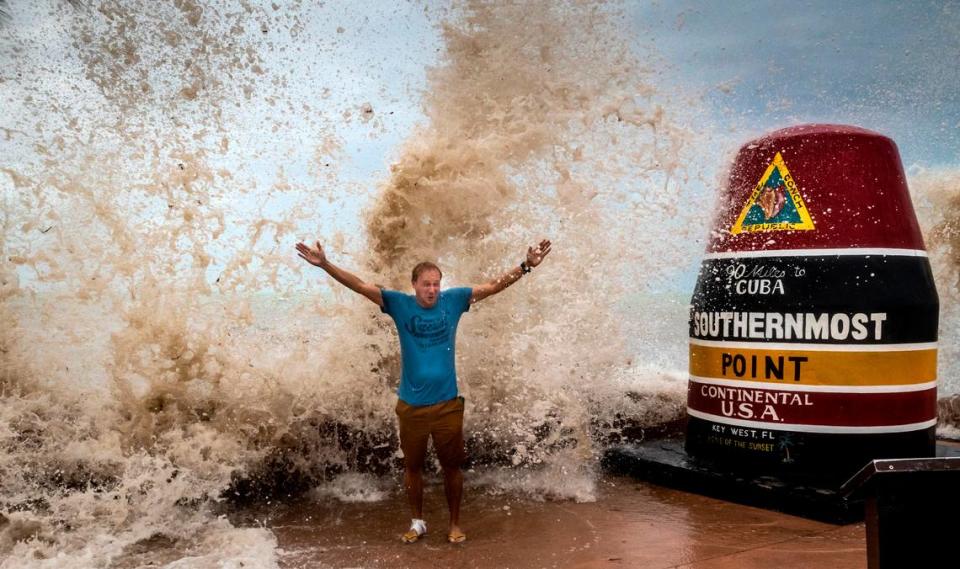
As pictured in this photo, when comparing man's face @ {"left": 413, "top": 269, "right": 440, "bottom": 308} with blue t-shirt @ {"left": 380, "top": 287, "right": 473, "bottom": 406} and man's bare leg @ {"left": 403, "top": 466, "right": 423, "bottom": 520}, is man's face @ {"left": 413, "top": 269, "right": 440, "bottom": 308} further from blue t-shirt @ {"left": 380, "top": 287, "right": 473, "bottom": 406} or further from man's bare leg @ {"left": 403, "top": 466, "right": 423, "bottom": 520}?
man's bare leg @ {"left": 403, "top": 466, "right": 423, "bottom": 520}

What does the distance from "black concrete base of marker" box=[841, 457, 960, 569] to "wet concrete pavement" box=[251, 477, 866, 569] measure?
149 cm

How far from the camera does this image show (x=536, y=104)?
5.45 m

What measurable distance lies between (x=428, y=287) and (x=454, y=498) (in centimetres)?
108

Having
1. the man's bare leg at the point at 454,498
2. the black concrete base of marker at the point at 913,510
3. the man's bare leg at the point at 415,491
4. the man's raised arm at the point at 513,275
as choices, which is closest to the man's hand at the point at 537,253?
the man's raised arm at the point at 513,275

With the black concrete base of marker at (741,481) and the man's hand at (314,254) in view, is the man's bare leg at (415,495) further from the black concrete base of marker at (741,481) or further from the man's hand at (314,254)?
the black concrete base of marker at (741,481)

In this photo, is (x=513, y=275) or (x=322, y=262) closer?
(x=322, y=262)

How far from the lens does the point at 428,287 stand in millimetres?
3648

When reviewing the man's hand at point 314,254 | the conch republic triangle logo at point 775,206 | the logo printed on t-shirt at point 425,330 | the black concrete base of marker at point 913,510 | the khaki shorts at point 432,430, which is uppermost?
the conch republic triangle logo at point 775,206

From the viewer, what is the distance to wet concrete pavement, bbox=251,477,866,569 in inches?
126

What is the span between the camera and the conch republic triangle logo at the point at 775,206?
13.3 ft

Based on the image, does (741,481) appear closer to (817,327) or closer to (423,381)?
(817,327)

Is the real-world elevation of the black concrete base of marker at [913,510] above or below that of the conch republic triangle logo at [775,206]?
below

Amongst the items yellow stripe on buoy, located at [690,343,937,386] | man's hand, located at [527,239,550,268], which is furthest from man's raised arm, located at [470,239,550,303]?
yellow stripe on buoy, located at [690,343,937,386]

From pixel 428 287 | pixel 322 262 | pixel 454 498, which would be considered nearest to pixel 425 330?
pixel 428 287
